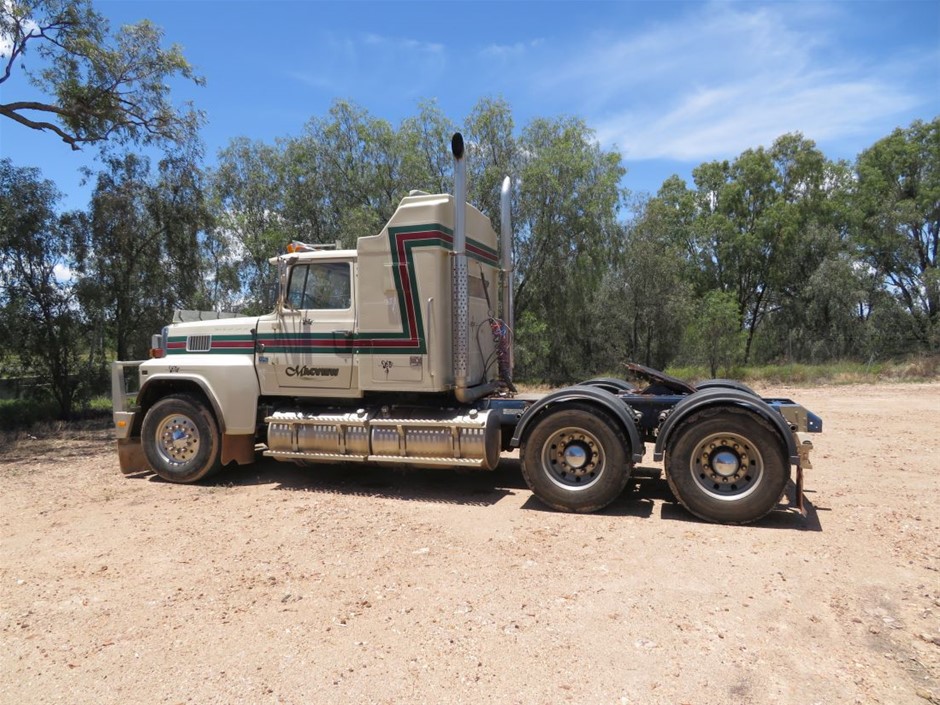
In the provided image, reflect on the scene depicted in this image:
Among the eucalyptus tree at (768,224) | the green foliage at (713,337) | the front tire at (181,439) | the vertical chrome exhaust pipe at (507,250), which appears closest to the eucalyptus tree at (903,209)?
the eucalyptus tree at (768,224)

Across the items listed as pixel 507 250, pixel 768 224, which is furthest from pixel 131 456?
pixel 768 224

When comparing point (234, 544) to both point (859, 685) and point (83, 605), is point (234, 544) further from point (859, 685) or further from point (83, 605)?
point (859, 685)

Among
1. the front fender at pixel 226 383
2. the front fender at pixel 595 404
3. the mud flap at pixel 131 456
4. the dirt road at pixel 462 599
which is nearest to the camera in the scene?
the dirt road at pixel 462 599

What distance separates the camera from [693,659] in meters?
3.33

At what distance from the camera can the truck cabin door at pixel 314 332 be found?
7098 millimetres

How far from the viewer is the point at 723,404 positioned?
5.61 m

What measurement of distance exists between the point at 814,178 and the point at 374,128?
83.6 ft

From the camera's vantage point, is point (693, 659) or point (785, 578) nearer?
point (693, 659)

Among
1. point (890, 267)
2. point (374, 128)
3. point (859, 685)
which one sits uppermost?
point (374, 128)

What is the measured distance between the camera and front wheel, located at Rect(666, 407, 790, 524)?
17.9 ft

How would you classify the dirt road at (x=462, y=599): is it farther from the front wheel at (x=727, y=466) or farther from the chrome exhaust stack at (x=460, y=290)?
the chrome exhaust stack at (x=460, y=290)

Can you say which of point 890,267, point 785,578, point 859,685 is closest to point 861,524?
point 785,578

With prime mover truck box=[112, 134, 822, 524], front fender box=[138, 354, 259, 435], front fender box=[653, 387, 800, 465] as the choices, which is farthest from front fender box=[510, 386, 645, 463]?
front fender box=[138, 354, 259, 435]

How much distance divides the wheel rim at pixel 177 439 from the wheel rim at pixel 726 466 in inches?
229
